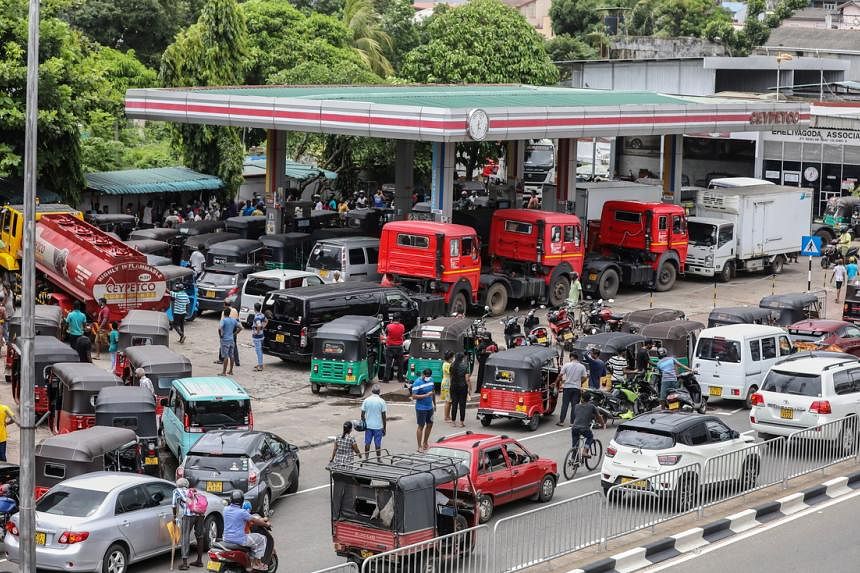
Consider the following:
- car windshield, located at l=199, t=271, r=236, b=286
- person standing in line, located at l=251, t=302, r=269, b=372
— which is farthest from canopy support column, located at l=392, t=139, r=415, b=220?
person standing in line, located at l=251, t=302, r=269, b=372

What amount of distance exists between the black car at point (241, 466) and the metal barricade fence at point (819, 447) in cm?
789

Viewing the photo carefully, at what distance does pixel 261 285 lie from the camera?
34.6 meters

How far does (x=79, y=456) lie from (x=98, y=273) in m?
13.3

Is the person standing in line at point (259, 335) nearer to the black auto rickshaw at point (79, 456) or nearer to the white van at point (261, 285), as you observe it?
the white van at point (261, 285)

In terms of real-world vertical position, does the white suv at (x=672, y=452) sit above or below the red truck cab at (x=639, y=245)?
below

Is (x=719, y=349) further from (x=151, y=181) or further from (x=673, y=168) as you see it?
(x=151, y=181)

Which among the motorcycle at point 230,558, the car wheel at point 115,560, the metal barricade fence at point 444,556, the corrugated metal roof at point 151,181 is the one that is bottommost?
the car wheel at point 115,560

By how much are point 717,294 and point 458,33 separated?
27.6 m

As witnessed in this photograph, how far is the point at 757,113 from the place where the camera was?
50.1 m

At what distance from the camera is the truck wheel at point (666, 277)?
1687 inches

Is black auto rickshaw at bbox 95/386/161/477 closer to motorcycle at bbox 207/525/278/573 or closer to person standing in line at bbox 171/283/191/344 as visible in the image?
motorcycle at bbox 207/525/278/573

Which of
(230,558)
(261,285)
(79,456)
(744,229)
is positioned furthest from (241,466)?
(744,229)

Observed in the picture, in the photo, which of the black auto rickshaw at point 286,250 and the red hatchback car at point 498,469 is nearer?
the red hatchback car at point 498,469

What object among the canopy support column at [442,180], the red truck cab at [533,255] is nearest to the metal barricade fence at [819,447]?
the red truck cab at [533,255]
